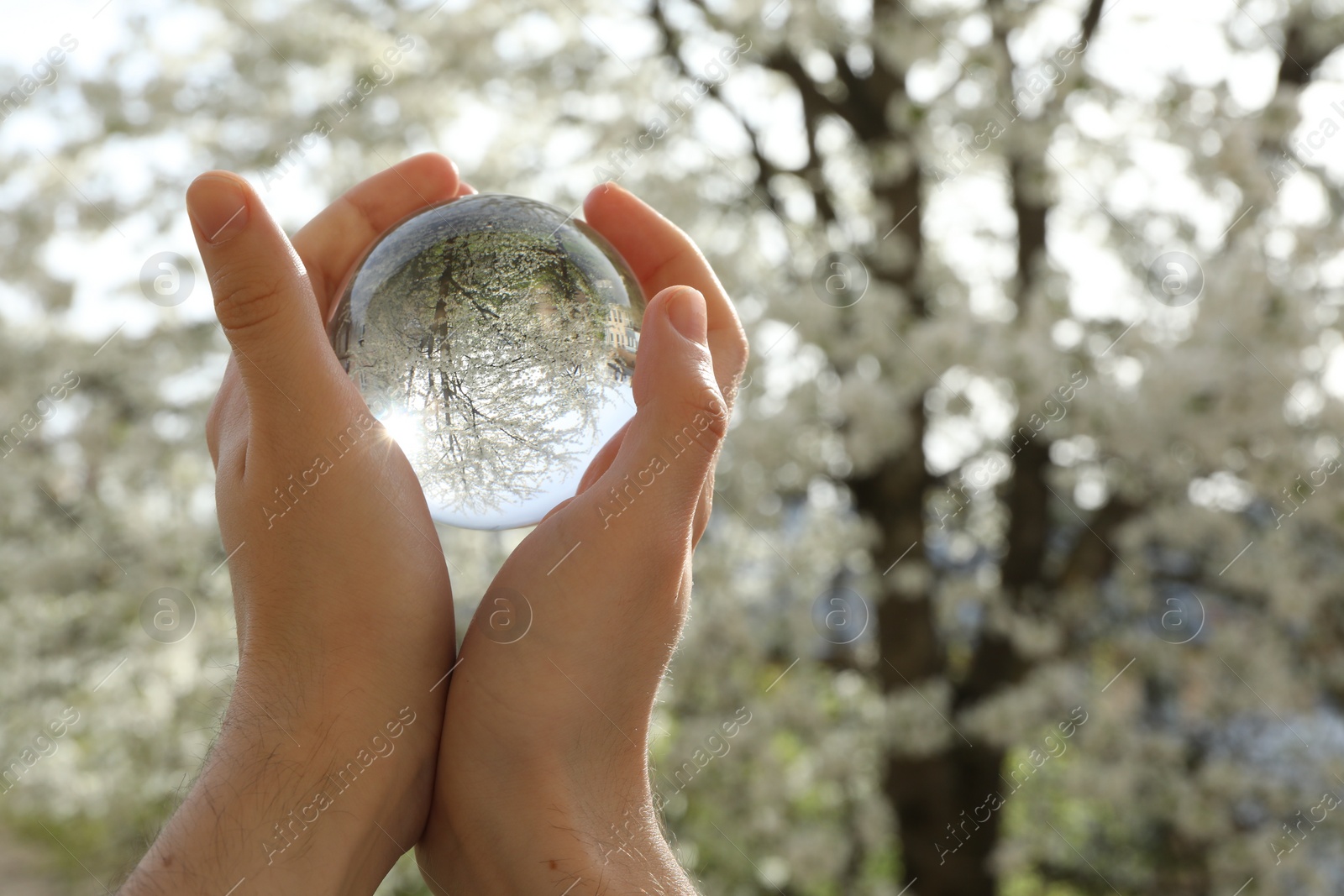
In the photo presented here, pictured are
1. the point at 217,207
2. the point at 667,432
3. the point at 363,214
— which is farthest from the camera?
the point at 363,214

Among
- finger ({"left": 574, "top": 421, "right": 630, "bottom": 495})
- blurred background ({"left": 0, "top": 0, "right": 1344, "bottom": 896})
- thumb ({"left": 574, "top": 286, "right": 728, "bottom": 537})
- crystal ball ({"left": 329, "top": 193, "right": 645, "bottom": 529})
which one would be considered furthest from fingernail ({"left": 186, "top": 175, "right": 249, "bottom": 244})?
blurred background ({"left": 0, "top": 0, "right": 1344, "bottom": 896})

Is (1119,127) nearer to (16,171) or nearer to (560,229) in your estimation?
(560,229)

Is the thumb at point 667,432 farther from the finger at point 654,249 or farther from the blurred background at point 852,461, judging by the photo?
the blurred background at point 852,461

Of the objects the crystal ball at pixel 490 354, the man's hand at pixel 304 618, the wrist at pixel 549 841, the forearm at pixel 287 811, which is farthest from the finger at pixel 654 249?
the forearm at pixel 287 811

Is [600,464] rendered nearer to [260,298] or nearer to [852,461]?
[260,298]

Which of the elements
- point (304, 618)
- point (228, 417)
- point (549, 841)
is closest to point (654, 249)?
point (228, 417)

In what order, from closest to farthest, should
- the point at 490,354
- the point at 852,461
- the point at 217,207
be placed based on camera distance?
the point at 217,207, the point at 490,354, the point at 852,461
